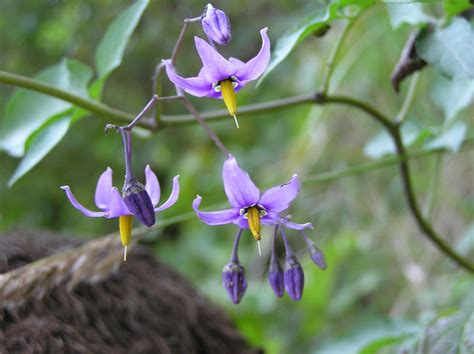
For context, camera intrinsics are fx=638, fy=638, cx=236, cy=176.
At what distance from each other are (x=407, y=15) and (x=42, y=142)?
559 mm

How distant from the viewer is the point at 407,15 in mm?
893

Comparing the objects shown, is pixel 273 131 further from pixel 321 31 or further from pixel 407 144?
pixel 321 31

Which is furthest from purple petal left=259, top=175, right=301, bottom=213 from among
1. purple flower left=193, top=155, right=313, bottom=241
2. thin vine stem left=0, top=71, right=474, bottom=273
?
thin vine stem left=0, top=71, right=474, bottom=273

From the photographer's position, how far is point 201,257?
7.04 ft

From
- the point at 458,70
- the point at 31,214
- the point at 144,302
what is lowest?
the point at 144,302

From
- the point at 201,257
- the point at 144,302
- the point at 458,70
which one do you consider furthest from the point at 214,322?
the point at 201,257

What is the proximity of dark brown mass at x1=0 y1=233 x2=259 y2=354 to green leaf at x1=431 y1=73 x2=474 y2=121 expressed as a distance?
0.53 metres

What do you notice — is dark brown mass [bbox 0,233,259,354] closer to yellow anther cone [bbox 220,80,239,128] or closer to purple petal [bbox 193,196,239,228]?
purple petal [bbox 193,196,239,228]

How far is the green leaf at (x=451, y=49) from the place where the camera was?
2.58ft

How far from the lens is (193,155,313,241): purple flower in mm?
674

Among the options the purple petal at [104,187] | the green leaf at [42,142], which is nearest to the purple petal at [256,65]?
the purple petal at [104,187]

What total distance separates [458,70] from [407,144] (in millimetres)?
384

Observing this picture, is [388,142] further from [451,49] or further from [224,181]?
[224,181]

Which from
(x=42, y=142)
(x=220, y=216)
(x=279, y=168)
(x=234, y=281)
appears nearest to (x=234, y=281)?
(x=234, y=281)
